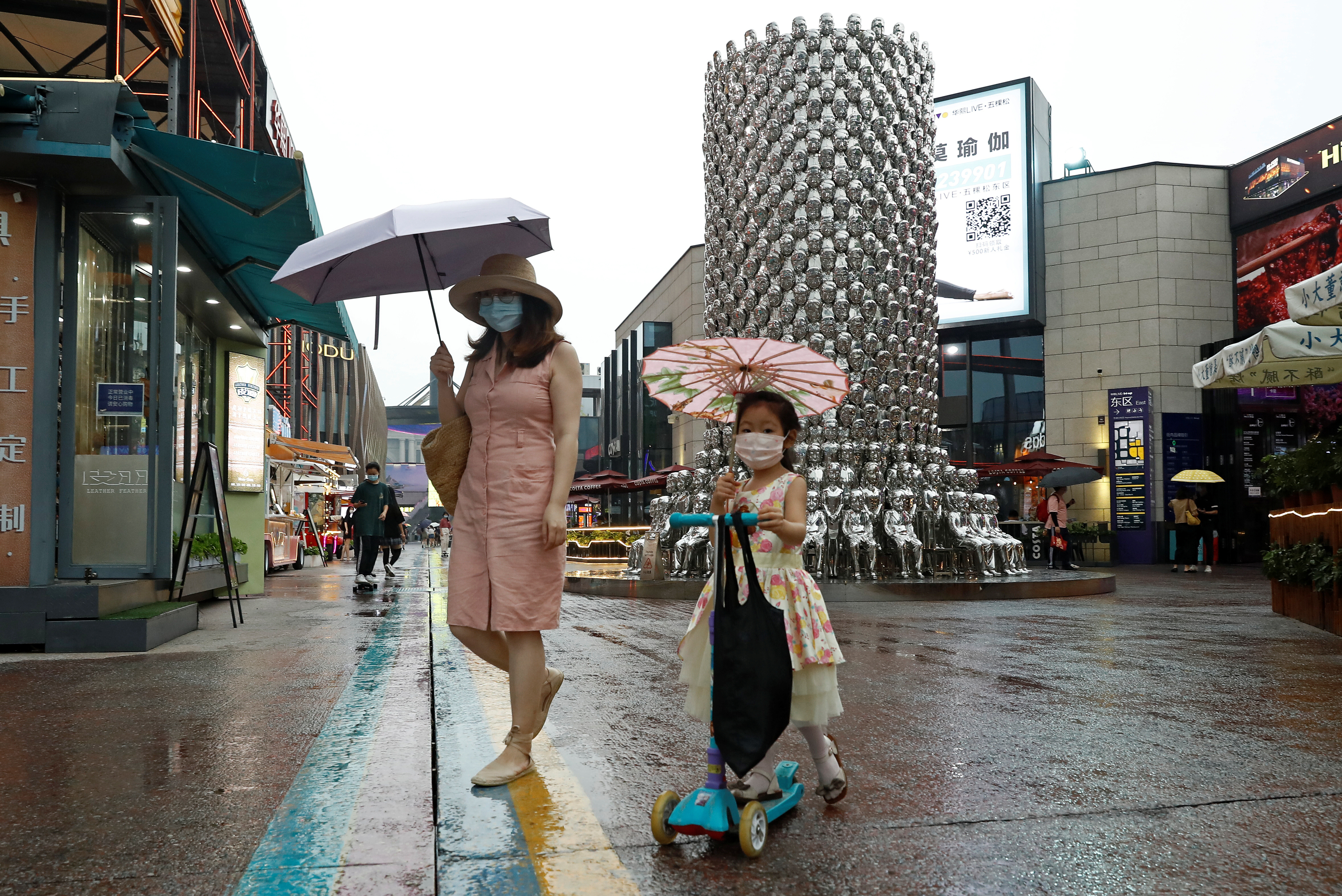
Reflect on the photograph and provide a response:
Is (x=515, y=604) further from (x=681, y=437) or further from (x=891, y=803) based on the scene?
(x=681, y=437)

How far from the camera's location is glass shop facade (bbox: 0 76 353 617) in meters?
6.35

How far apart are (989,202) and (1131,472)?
309 inches

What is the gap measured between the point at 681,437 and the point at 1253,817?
126ft

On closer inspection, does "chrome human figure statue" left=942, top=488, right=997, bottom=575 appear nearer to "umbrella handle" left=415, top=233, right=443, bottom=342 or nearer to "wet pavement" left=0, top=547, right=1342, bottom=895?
"wet pavement" left=0, top=547, right=1342, bottom=895

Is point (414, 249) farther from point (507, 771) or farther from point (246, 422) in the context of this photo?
point (246, 422)

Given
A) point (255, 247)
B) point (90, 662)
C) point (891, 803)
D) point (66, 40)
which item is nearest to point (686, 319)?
point (66, 40)

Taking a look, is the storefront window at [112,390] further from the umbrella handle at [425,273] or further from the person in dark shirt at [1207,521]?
the person in dark shirt at [1207,521]

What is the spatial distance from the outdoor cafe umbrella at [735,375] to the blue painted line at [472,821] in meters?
1.28

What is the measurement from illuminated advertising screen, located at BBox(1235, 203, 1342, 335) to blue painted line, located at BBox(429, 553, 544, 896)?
21945 millimetres

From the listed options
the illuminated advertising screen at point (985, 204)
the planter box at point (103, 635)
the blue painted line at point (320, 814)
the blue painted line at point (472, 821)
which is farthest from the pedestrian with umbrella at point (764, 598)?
the illuminated advertising screen at point (985, 204)

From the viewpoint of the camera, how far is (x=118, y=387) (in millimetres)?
6910

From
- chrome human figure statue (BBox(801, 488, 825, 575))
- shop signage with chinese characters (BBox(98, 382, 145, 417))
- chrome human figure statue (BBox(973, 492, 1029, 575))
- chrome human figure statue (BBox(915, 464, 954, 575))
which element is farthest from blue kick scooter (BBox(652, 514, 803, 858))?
chrome human figure statue (BBox(973, 492, 1029, 575))

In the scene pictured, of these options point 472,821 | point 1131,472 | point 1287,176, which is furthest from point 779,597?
point 1287,176

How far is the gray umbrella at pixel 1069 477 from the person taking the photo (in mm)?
20219
